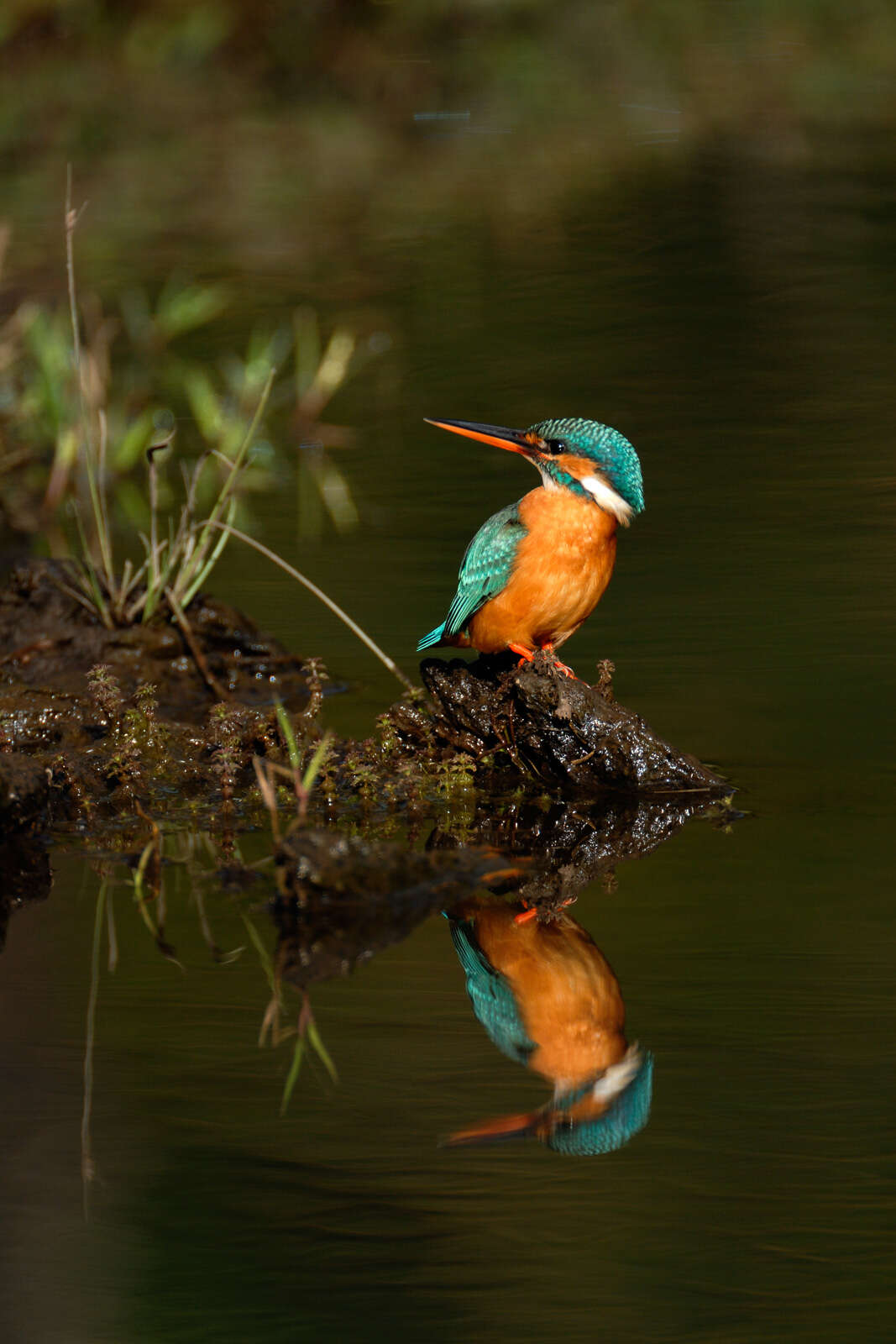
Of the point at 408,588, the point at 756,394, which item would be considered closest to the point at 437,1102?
the point at 408,588

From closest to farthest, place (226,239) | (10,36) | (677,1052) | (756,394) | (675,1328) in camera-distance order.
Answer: (675,1328), (677,1052), (756,394), (226,239), (10,36)

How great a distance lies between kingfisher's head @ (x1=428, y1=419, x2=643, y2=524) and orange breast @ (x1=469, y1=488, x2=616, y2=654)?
0.03m

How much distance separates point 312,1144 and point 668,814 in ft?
4.98

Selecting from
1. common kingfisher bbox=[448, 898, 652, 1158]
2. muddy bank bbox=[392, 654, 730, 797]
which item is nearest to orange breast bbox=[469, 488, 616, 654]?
muddy bank bbox=[392, 654, 730, 797]

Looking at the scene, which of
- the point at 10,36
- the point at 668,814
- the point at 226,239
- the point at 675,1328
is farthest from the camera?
the point at 10,36

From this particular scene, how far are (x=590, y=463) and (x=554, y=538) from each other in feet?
0.69

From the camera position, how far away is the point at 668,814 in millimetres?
4195

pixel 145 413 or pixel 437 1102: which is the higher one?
pixel 437 1102

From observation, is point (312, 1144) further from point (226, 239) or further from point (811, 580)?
point (226, 239)

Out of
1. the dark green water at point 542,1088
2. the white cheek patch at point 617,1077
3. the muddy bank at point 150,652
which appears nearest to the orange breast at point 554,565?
the dark green water at point 542,1088

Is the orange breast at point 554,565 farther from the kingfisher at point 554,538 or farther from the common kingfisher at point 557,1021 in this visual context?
the common kingfisher at point 557,1021

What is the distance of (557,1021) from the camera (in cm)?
327

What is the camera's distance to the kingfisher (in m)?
4.27

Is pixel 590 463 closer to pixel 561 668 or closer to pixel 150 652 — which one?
pixel 561 668
